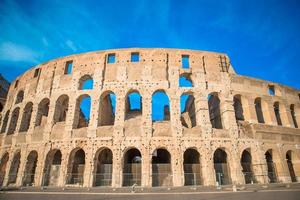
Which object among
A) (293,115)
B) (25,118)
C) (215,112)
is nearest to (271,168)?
(215,112)

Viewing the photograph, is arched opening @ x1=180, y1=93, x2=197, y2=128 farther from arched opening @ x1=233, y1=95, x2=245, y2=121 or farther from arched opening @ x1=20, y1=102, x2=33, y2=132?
arched opening @ x1=20, y1=102, x2=33, y2=132

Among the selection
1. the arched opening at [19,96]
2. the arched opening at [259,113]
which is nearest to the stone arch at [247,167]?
the arched opening at [259,113]

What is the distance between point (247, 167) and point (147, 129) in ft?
31.5

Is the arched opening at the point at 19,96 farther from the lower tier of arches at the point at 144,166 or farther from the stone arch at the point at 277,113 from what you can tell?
the stone arch at the point at 277,113

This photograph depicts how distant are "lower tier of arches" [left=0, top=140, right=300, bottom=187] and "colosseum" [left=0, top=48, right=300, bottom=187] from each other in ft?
0.25

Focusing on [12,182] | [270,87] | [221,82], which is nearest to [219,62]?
[221,82]

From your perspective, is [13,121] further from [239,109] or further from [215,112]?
[239,109]

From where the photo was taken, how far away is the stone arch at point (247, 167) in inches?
611

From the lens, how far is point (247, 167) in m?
16.3

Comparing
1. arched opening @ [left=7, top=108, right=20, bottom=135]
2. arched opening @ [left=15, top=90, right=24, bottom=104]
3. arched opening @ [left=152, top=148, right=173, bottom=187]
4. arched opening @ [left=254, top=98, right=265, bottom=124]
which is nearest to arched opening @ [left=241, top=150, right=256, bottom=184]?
arched opening @ [left=254, top=98, right=265, bottom=124]

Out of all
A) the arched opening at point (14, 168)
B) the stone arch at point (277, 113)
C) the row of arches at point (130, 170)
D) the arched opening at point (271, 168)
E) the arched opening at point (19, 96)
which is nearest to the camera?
the row of arches at point (130, 170)

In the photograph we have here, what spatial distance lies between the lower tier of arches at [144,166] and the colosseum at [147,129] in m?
0.08

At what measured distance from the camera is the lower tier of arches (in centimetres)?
1424

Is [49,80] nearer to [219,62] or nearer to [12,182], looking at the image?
[12,182]
